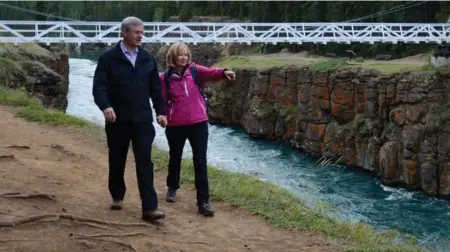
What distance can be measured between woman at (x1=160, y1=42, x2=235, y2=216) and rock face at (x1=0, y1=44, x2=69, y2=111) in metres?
11.8

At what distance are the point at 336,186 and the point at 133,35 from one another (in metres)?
17.4

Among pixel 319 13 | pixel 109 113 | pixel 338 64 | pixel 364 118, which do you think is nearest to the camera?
pixel 109 113

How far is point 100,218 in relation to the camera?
17.8 ft

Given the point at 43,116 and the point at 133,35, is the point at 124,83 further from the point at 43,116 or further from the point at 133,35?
the point at 43,116

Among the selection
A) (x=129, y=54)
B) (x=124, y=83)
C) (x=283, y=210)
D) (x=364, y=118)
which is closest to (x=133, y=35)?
(x=129, y=54)

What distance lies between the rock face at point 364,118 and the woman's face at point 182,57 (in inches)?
653

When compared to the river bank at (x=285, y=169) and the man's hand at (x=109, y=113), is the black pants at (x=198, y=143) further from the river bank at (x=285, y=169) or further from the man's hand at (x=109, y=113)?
the river bank at (x=285, y=169)

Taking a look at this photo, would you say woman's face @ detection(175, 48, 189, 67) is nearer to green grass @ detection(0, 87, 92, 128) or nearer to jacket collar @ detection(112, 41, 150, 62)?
jacket collar @ detection(112, 41, 150, 62)

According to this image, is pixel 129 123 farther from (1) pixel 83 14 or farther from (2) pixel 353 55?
(1) pixel 83 14

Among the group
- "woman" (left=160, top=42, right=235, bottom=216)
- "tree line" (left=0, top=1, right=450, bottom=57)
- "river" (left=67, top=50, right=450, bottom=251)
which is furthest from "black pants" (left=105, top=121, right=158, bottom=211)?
"tree line" (left=0, top=1, right=450, bottom=57)

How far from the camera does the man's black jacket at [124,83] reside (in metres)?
5.17

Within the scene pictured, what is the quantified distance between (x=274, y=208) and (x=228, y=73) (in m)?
1.60

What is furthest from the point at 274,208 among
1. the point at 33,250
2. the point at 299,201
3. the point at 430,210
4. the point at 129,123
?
the point at 430,210

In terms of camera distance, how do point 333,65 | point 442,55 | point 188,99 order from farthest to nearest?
point 333,65, point 442,55, point 188,99
